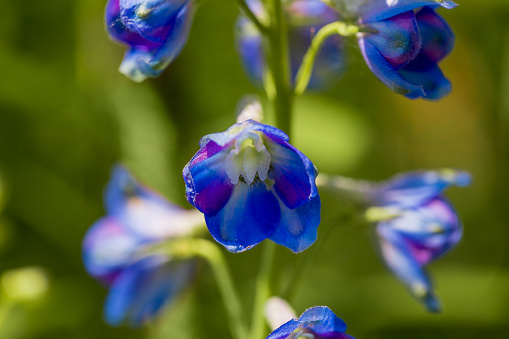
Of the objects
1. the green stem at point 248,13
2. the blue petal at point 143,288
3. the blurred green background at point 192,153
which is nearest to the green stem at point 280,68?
the green stem at point 248,13

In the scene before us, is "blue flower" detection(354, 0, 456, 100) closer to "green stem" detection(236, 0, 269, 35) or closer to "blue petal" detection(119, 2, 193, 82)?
"green stem" detection(236, 0, 269, 35)

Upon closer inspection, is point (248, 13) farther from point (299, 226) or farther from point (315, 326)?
point (315, 326)

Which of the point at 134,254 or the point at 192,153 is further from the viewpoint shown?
the point at 192,153

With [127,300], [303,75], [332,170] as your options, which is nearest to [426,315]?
[332,170]

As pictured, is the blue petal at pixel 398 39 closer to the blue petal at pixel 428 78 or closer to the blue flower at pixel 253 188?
the blue petal at pixel 428 78

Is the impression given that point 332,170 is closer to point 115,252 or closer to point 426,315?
point 426,315

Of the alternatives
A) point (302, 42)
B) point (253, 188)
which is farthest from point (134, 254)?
point (302, 42)
